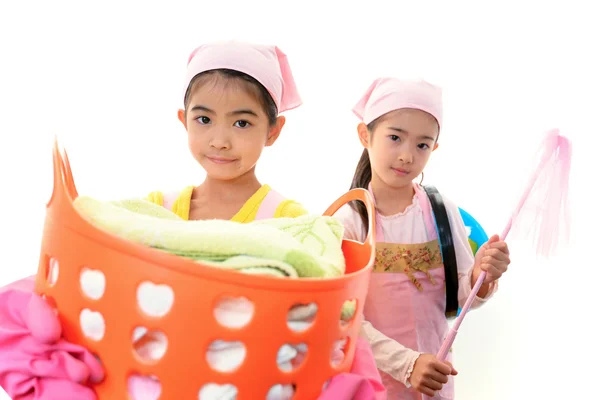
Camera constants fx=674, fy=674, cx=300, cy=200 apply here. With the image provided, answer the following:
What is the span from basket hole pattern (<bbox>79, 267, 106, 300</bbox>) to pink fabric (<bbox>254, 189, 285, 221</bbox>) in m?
0.51

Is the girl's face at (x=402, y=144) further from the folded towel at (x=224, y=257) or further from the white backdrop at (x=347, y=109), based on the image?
the folded towel at (x=224, y=257)

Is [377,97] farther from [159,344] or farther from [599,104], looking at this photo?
[159,344]

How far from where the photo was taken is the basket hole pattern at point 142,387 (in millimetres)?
775

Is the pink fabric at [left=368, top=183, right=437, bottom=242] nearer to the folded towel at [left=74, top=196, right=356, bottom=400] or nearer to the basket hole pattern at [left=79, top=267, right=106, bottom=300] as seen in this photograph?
the folded towel at [left=74, top=196, right=356, bottom=400]

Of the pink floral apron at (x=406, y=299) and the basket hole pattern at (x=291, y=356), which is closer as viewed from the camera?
the basket hole pattern at (x=291, y=356)

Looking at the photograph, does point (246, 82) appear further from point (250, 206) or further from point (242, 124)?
point (250, 206)

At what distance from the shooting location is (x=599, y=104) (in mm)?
1695

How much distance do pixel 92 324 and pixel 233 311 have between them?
0.57ft

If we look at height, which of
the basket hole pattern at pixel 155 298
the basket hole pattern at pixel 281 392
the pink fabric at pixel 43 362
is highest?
the basket hole pattern at pixel 155 298

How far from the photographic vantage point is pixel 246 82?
48.3 inches

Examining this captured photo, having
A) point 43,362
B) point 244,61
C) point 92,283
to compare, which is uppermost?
point 244,61

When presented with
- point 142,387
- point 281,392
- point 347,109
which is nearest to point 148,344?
point 142,387

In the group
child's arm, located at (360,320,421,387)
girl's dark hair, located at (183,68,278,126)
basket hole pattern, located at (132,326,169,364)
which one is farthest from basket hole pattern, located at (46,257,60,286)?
child's arm, located at (360,320,421,387)

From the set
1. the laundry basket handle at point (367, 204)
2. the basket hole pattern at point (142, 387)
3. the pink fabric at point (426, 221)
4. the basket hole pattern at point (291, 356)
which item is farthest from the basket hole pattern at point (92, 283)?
the pink fabric at point (426, 221)
